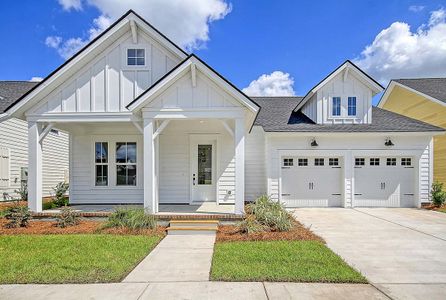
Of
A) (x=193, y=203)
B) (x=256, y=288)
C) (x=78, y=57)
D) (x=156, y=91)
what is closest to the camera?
(x=256, y=288)

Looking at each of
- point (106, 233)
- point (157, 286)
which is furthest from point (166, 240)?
point (157, 286)

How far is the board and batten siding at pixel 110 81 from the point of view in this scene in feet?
30.8

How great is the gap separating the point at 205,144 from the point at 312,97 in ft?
17.8

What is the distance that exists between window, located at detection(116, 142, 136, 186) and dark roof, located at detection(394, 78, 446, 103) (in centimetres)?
1507

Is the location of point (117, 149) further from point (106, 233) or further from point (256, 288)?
point (256, 288)

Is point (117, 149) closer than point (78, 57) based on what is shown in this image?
No

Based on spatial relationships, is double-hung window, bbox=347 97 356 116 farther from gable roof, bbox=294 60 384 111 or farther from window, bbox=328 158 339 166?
window, bbox=328 158 339 166

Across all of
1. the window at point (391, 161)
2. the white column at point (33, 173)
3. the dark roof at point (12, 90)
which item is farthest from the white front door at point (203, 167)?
the dark roof at point (12, 90)

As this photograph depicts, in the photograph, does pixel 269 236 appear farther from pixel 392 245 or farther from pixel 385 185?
pixel 385 185

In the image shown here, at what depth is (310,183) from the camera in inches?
499

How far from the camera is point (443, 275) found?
475 cm

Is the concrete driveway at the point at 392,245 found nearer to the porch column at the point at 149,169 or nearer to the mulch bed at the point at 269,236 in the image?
the mulch bed at the point at 269,236

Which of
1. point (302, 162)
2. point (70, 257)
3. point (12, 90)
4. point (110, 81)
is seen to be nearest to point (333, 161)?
point (302, 162)

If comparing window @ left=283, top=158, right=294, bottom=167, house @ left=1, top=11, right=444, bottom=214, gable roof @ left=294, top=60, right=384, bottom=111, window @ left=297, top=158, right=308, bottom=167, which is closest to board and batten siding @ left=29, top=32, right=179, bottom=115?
house @ left=1, top=11, right=444, bottom=214
